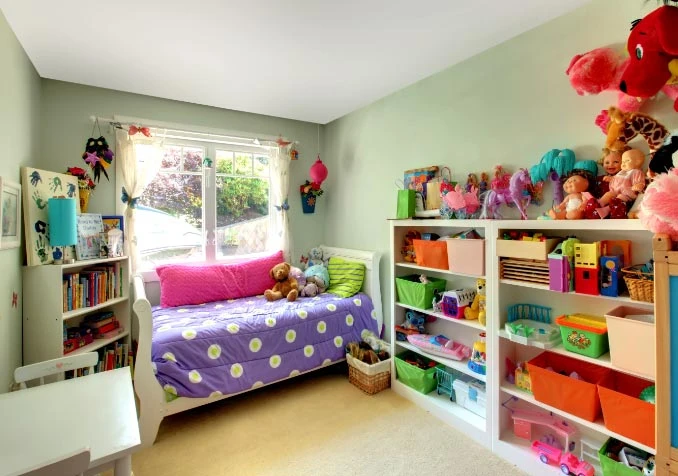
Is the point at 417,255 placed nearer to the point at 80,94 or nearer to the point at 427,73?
the point at 427,73

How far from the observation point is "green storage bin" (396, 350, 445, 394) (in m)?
2.43

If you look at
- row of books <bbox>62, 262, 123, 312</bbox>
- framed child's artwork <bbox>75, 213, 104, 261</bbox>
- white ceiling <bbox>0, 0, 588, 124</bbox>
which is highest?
white ceiling <bbox>0, 0, 588, 124</bbox>

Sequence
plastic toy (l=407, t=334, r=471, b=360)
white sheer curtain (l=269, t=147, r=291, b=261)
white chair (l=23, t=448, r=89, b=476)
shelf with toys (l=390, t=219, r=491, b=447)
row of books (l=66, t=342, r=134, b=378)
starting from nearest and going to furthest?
white chair (l=23, t=448, r=89, b=476)
shelf with toys (l=390, t=219, r=491, b=447)
plastic toy (l=407, t=334, r=471, b=360)
row of books (l=66, t=342, r=134, b=378)
white sheer curtain (l=269, t=147, r=291, b=261)

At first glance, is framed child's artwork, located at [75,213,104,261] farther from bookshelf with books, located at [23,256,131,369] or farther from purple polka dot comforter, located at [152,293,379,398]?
purple polka dot comforter, located at [152,293,379,398]

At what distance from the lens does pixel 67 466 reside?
0.83 m

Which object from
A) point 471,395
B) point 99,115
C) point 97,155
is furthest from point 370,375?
point 99,115

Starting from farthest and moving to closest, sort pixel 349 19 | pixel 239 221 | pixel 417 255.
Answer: pixel 239 221 < pixel 417 255 < pixel 349 19

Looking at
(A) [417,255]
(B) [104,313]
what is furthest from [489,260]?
(B) [104,313]

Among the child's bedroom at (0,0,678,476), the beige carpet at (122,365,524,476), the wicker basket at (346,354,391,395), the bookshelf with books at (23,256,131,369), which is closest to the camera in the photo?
→ the child's bedroom at (0,0,678,476)

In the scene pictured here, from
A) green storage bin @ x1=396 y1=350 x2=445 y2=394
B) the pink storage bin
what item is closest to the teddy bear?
the pink storage bin

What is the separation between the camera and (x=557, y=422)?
1844 mm

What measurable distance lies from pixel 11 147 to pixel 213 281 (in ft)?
5.36

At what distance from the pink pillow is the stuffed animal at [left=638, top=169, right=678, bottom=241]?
112 inches

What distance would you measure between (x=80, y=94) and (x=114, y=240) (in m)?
1.26
